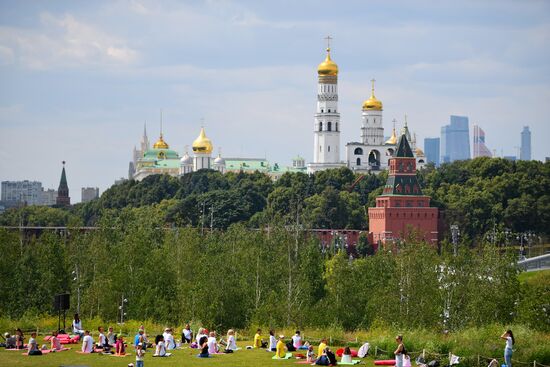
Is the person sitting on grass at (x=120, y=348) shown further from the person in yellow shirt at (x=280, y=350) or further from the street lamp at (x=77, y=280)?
the street lamp at (x=77, y=280)

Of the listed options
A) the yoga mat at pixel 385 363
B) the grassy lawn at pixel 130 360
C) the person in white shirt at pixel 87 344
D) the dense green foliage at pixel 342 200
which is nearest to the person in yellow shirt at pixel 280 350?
the grassy lawn at pixel 130 360

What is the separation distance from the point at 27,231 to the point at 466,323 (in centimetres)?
8836

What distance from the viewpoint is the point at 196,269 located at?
74.2 m

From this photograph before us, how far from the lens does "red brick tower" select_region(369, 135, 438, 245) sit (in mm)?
147125

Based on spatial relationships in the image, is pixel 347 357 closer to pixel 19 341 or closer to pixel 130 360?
pixel 130 360

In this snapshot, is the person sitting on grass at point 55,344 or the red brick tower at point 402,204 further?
the red brick tower at point 402,204

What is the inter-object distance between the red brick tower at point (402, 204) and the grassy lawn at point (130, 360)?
96406 mm

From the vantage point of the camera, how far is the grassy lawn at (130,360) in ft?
155

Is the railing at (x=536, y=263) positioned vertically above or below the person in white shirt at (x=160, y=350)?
above

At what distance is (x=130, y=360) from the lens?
48344mm

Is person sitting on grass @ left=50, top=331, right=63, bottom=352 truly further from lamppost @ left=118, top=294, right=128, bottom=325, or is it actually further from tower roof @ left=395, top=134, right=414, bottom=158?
tower roof @ left=395, top=134, right=414, bottom=158

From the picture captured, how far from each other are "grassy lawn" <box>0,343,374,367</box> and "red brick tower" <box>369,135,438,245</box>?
3796 inches

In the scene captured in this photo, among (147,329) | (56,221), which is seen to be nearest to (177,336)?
(147,329)

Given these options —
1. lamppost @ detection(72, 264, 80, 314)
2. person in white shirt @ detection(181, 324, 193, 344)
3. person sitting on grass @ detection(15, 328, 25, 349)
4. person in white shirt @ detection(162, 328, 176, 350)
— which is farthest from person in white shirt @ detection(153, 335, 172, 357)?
lamppost @ detection(72, 264, 80, 314)
